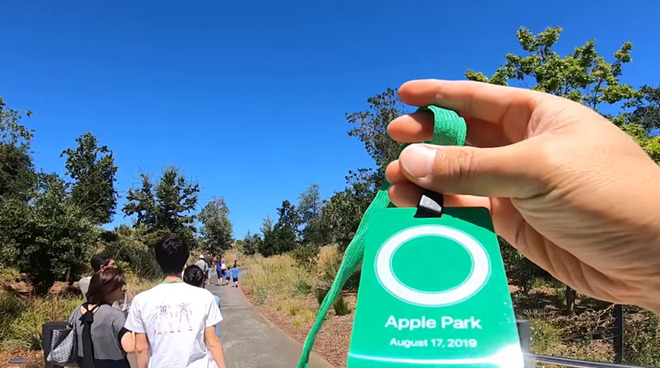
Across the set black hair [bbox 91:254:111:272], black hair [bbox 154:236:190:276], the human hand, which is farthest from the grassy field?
the human hand

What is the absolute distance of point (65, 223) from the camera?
512 inches

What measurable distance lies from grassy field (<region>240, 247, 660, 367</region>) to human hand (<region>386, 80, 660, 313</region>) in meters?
6.41

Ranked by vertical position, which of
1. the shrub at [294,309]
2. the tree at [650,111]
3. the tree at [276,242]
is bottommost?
the shrub at [294,309]

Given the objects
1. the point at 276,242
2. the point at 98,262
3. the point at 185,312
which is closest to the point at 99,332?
the point at 185,312

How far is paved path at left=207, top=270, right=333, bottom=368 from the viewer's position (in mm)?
8867

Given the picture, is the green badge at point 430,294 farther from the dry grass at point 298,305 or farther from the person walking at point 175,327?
the dry grass at point 298,305

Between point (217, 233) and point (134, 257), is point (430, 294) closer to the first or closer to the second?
point (134, 257)

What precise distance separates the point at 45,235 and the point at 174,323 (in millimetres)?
11624

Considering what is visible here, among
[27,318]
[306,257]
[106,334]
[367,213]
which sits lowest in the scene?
[27,318]

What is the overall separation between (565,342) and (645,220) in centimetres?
780

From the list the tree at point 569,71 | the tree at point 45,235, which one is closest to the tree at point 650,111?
the tree at point 569,71

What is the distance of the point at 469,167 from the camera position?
3.46 feet

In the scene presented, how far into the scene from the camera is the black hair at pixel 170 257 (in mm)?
3732

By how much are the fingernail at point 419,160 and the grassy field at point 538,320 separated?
686cm
